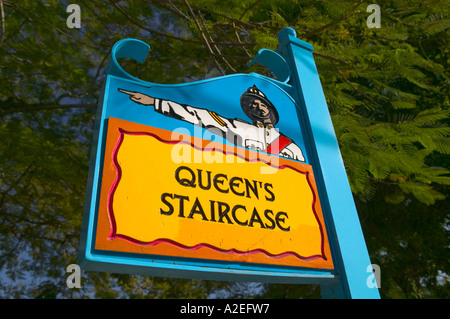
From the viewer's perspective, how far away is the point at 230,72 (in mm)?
4598

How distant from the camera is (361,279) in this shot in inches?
67.4

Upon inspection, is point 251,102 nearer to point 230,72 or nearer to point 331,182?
point 331,182

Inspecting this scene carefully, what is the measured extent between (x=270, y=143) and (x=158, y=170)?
27.1 inches

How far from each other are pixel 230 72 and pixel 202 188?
3288 millimetres

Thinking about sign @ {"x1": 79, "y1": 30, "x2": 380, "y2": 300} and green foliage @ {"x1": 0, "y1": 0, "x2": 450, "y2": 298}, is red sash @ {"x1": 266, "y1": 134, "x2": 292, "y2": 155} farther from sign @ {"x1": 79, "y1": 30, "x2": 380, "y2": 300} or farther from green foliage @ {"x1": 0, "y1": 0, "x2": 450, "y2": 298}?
green foliage @ {"x1": 0, "y1": 0, "x2": 450, "y2": 298}

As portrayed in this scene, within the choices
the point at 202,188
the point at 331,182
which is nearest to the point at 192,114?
the point at 202,188

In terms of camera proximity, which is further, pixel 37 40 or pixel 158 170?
pixel 37 40

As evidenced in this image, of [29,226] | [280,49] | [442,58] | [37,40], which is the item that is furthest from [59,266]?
[442,58]

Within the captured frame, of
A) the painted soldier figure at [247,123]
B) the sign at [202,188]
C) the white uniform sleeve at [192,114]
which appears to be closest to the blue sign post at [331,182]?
the sign at [202,188]

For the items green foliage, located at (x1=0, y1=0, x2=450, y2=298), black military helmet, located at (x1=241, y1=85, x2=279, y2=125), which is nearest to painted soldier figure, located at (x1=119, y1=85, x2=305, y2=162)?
black military helmet, located at (x1=241, y1=85, x2=279, y2=125)

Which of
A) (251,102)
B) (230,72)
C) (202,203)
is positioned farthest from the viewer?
(230,72)

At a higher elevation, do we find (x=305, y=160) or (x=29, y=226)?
(x=29, y=226)
